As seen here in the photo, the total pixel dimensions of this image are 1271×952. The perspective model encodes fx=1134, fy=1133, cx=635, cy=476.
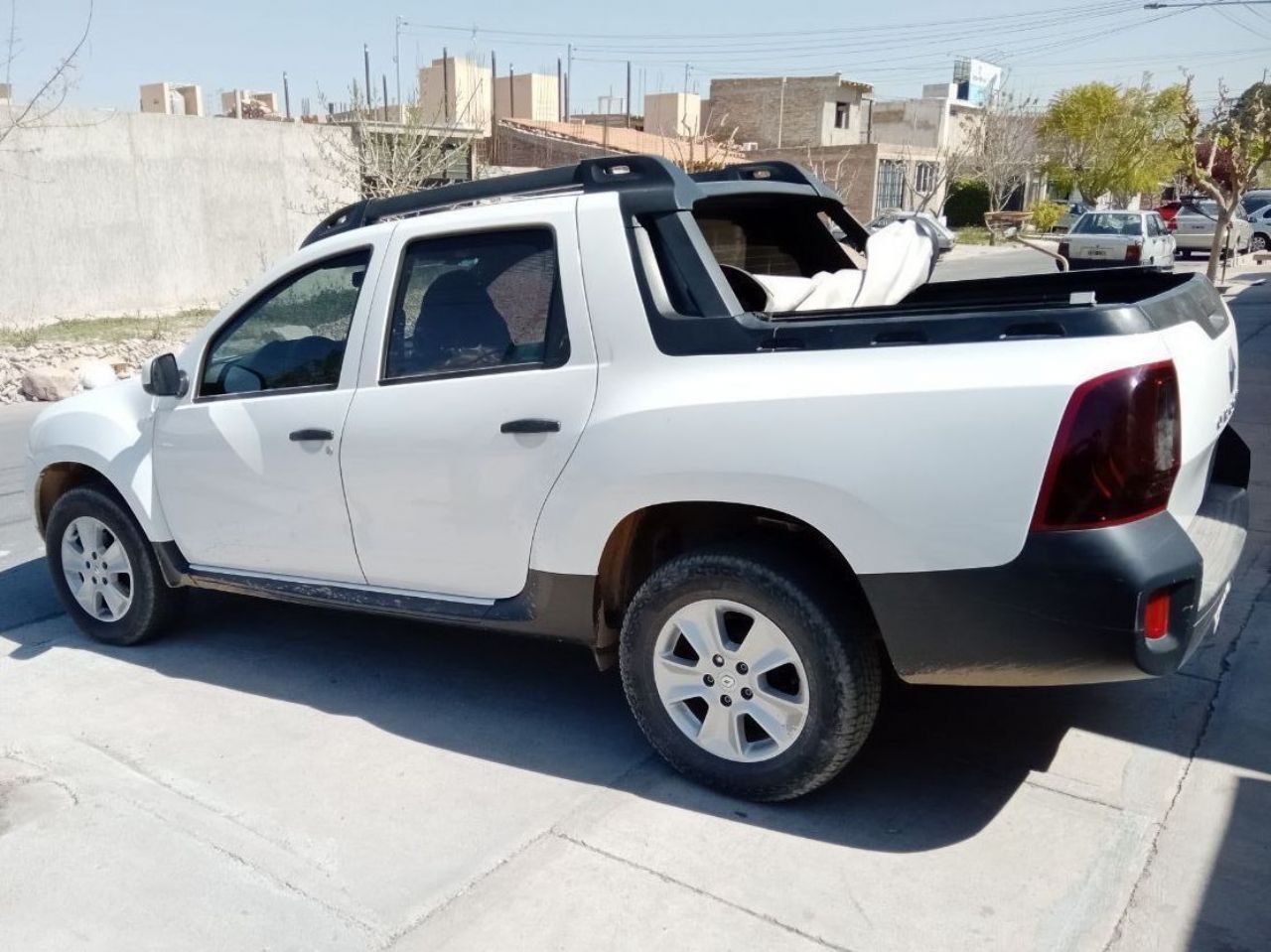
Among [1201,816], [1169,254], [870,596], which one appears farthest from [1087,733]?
[1169,254]

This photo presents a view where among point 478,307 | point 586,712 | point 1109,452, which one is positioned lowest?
point 586,712

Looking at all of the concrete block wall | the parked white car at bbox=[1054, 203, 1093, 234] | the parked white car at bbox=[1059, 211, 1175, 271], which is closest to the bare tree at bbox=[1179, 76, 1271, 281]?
the parked white car at bbox=[1059, 211, 1175, 271]

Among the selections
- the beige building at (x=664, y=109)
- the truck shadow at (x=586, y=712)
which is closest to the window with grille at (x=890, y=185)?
the beige building at (x=664, y=109)

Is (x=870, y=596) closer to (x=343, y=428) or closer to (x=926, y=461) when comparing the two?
(x=926, y=461)

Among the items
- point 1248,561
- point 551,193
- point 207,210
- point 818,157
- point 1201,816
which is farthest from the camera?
point 818,157

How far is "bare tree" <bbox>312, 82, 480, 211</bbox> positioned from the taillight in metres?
14.7

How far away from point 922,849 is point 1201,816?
875 millimetres

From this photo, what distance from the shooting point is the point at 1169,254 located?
86.9ft

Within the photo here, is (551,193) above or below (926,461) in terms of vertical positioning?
above

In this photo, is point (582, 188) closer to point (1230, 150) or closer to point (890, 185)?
point (1230, 150)

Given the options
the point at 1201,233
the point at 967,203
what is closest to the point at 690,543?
the point at 1201,233

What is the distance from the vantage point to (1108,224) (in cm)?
2511

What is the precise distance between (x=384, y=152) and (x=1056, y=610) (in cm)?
1730

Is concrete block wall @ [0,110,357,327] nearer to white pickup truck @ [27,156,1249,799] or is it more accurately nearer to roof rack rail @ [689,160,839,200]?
white pickup truck @ [27,156,1249,799]
